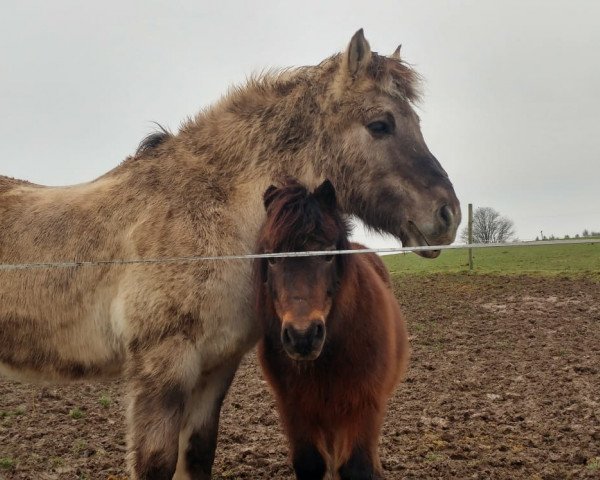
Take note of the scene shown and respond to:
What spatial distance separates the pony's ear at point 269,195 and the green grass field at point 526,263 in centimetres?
1607

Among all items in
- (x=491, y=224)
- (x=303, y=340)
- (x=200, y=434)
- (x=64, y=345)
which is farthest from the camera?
(x=491, y=224)

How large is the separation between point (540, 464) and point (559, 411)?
151 centimetres

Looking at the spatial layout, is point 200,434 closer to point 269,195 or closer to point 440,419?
point 269,195

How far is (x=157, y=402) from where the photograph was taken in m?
3.58

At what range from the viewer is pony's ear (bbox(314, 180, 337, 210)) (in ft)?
12.6

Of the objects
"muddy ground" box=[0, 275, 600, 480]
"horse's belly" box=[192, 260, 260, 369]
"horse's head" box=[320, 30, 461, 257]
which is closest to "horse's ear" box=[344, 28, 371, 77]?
"horse's head" box=[320, 30, 461, 257]

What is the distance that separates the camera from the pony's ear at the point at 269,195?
151 inches

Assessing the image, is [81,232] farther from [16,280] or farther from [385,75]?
[385,75]

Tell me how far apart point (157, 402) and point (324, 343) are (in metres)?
1.06

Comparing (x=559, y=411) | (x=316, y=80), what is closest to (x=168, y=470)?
(x=316, y=80)

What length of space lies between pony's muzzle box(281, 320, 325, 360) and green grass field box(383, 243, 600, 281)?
1636 centimetres

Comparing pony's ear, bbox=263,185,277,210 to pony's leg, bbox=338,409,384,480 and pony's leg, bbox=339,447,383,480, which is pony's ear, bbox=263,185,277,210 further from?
pony's leg, bbox=339,447,383,480

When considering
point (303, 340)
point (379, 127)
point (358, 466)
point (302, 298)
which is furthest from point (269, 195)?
point (358, 466)

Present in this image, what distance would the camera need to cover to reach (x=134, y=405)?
3627mm
